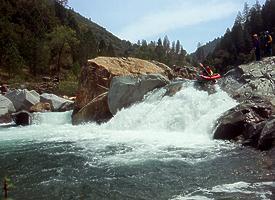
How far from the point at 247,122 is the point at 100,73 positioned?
14.4 meters

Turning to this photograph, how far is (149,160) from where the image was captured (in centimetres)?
1278

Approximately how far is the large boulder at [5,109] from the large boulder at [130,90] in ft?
34.3

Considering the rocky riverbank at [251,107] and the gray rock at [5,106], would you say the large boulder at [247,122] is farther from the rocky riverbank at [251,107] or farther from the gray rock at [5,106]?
the gray rock at [5,106]

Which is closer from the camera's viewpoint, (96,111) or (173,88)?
(173,88)

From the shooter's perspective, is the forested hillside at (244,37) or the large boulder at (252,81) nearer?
the large boulder at (252,81)

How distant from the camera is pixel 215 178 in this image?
10.4 meters

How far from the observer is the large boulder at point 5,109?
30.5 m

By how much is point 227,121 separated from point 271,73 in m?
5.47

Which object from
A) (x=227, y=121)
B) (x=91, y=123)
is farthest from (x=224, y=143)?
(x=91, y=123)

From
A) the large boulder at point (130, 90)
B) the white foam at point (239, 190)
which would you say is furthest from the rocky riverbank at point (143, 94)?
the white foam at point (239, 190)

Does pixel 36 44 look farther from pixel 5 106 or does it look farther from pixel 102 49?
pixel 5 106

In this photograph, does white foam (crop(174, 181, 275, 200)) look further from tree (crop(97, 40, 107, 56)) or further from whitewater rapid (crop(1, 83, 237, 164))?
tree (crop(97, 40, 107, 56))

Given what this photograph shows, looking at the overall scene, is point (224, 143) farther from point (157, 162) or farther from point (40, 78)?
point (40, 78)

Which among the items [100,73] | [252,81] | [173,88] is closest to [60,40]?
[100,73]
